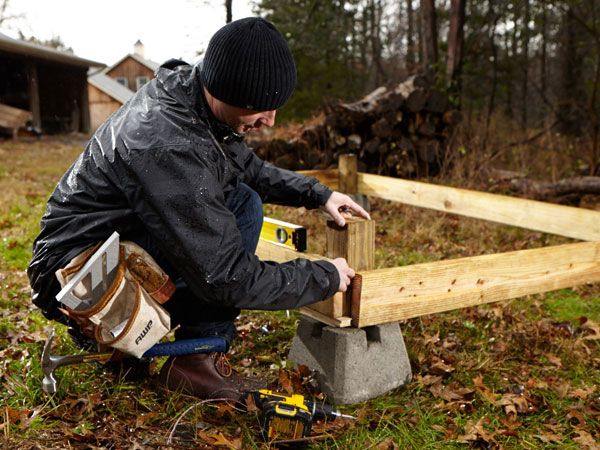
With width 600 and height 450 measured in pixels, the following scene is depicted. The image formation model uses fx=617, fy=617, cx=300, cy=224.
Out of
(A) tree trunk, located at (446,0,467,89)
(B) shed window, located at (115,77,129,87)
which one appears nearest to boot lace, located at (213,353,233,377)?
(A) tree trunk, located at (446,0,467,89)

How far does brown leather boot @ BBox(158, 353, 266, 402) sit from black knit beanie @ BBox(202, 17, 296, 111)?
1.15 metres

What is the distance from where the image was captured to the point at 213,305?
8.81 feet

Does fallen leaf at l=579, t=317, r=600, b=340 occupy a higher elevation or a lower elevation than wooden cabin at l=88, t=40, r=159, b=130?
lower

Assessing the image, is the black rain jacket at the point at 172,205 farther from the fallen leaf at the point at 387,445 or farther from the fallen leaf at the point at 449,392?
the fallen leaf at the point at 449,392

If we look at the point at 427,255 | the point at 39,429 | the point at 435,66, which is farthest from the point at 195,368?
the point at 435,66

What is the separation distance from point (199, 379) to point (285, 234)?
101cm

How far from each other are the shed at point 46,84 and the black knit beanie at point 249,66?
64.0 feet

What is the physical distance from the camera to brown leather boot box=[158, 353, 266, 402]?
2.69 metres

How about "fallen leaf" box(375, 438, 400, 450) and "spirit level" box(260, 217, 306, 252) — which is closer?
"fallen leaf" box(375, 438, 400, 450)

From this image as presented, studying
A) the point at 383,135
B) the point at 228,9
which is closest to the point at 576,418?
the point at 383,135

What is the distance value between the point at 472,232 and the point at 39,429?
4.73 meters

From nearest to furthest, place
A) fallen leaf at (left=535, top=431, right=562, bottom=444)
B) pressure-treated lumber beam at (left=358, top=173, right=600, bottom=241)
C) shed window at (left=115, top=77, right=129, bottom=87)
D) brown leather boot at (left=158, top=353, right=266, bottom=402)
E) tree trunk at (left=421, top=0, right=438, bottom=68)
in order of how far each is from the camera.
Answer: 1. fallen leaf at (left=535, top=431, right=562, bottom=444)
2. brown leather boot at (left=158, top=353, right=266, bottom=402)
3. pressure-treated lumber beam at (left=358, top=173, right=600, bottom=241)
4. tree trunk at (left=421, top=0, right=438, bottom=68)
5. shed window at (left=115, top=77, right=129, bottom=87)

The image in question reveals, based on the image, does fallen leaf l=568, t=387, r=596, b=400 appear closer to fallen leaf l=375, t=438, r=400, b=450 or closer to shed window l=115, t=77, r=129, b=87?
fallen leaf l=375, t=438, r=400, b=450

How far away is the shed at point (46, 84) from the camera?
2062 centimetres
